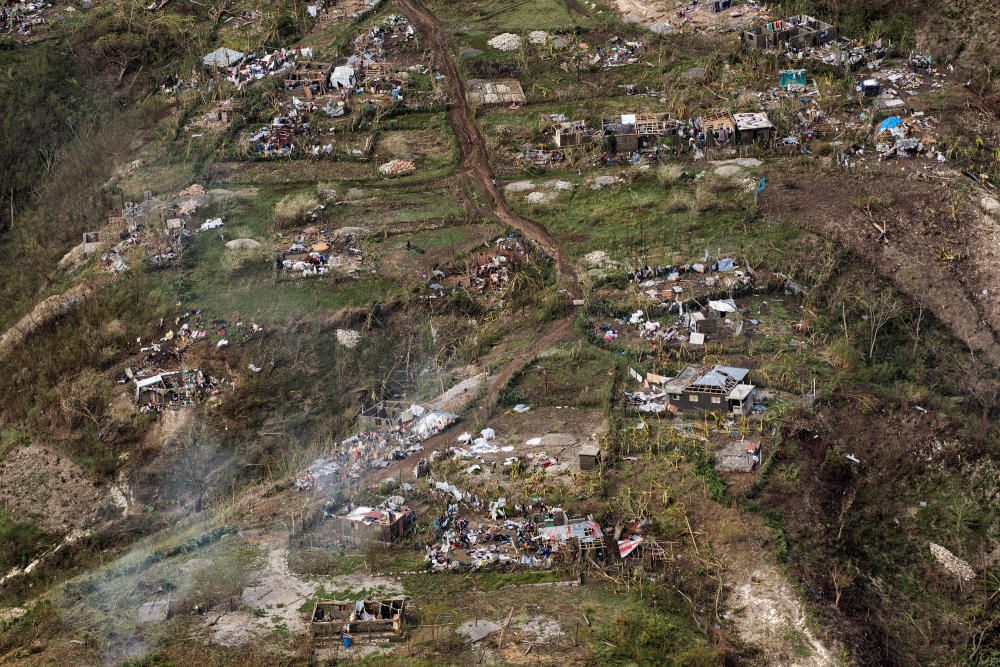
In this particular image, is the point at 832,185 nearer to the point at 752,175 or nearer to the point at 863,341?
the point at 752,175

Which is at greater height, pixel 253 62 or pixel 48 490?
pixel 253 62

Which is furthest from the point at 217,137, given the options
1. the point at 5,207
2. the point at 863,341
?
the point at 863,341

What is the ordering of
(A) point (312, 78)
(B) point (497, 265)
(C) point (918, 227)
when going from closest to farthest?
(C) point (918, 227)
(B) point (497, 265)
(A) point (312, 78)

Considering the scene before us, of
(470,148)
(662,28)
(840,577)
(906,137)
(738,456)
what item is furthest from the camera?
(662,28)

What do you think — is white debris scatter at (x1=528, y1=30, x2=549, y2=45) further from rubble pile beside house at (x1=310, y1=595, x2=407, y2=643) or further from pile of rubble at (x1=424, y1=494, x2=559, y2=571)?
rubble pile beside house at (x1=310, y1=595, x2=407, y2=643)

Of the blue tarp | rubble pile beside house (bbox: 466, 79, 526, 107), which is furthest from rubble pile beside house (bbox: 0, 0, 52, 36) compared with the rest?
the blue tarp

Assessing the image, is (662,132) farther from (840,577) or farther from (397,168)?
(840,577)

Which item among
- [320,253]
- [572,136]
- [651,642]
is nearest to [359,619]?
[651,642]
